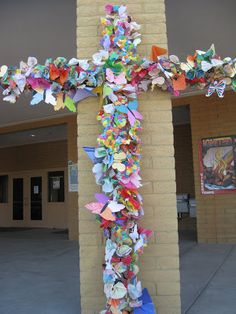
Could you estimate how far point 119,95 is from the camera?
11.2 ft

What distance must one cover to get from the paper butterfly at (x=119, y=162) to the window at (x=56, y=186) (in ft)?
38.6

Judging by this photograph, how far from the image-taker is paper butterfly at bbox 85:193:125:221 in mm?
3170

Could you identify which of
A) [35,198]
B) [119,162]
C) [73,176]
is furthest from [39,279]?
[35,198]

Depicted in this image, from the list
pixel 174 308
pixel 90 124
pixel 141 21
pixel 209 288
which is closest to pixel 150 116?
pixel 90 124

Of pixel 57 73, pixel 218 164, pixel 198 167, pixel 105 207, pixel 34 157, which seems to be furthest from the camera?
pixel 34 157

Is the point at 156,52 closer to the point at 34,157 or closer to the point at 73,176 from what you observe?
the point at 73,176

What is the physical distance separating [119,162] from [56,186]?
12140 millimetres

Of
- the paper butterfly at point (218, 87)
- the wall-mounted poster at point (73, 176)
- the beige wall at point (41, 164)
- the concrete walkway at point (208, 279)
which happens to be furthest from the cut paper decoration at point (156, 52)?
the beige wall at point (41, 164)

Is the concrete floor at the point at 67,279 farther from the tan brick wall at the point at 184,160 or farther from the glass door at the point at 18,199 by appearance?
the glass door at the point at 18,199

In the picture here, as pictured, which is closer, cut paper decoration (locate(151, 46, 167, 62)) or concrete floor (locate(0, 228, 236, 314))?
cut paper decoration (locate(151, 46, 167, 62))

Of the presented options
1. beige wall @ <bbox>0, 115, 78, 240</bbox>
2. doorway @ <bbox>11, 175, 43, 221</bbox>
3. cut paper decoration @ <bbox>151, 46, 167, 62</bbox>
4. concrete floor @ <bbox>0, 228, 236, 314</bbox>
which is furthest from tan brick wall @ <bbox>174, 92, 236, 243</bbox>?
doorway @ <bbox>11, 175, 43, 221</bbox>

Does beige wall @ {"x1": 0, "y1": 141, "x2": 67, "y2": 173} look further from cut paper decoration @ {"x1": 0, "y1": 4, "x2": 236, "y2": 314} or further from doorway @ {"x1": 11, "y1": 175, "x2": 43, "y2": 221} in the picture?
cut paper decoration @ {"x1": 0, "y1": 4, "x2": 236, "y2": 314}

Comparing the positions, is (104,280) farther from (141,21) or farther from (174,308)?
(141,21)

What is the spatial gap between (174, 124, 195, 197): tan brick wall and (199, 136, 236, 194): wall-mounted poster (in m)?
2.90
